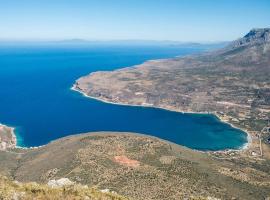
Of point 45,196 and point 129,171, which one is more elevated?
point 45,196

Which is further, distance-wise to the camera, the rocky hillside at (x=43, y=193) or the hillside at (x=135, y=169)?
the hillside at (x=135, y=169)

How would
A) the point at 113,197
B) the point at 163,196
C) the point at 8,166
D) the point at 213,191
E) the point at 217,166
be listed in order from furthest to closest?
the point at 8,166 → the point at 217,166 → the point at 213,191 → the point at 163,196 → the point at 113,197

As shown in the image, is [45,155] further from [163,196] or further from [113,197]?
[113,197]

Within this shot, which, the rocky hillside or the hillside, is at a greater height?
the rocky hillside

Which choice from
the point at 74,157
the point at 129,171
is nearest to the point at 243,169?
the point at 129,171

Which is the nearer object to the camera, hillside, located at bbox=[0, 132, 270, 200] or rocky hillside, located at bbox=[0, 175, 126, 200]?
rocky hillside, located at bbox=[0, 175, 126, 200]

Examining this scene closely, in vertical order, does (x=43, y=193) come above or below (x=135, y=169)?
above

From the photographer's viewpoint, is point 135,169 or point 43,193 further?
point 135,169

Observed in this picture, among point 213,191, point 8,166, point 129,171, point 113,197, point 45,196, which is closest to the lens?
point 45,196
